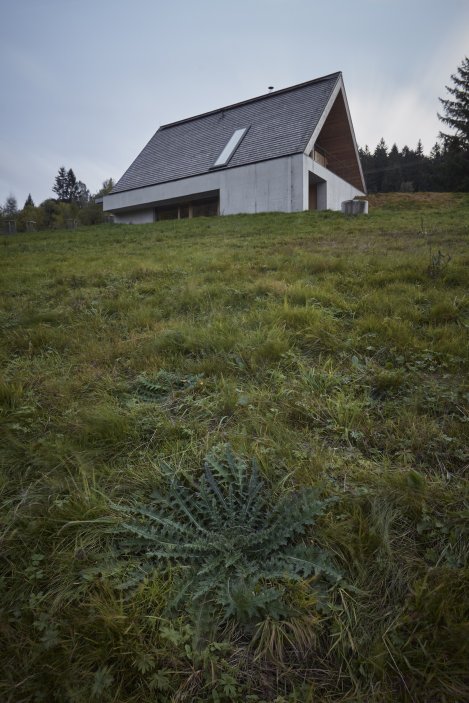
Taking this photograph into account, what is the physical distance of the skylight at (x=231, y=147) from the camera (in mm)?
17516

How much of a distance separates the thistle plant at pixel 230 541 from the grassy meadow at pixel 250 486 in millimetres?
16

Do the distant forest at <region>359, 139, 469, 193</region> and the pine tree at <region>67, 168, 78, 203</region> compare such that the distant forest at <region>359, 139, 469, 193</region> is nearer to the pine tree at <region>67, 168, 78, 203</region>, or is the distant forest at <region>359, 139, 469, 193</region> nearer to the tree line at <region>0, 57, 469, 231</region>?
the tree line at <region>0, 57, 469, 231</region>

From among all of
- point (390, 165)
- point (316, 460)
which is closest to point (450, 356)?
point (316, 460)

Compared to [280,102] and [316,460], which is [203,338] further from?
[280,102]

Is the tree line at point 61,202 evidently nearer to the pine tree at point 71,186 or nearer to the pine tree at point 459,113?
the pine tree at point 71,186

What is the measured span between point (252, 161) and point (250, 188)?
123cm

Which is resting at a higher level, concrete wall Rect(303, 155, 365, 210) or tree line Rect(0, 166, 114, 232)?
tree line Rect(0, 166, 114, 232)

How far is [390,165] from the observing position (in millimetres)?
51312

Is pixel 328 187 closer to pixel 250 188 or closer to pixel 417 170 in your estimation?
pixel 250 188

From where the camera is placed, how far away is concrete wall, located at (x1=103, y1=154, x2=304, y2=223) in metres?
15.4

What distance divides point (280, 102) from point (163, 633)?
22.6 metres

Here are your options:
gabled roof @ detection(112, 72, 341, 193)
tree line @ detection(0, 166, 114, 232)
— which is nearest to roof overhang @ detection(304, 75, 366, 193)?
gabled roof @ detection(112, 72, 341, 193)

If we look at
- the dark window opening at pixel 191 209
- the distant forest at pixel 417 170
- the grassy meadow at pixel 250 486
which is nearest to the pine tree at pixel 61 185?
the distant forest at pixel 417 170

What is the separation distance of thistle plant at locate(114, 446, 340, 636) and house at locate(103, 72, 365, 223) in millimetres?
15754
